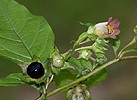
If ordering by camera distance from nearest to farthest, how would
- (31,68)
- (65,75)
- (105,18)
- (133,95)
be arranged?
Answer: (31,68) → (65,75) → (133,95) → (105,18)

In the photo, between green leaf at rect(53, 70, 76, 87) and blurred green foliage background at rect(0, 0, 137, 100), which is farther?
blurred green foliage background at rect(0, 0, 137, 100)

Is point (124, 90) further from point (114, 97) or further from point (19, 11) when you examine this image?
point (19, 11)

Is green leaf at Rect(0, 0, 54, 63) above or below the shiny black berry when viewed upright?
above

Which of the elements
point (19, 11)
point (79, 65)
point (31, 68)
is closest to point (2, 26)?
point (19, 11)

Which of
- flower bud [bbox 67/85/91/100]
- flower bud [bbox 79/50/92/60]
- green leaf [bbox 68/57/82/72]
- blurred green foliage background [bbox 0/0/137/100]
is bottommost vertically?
blurred green foliage background [bbox 0/0/137/100]

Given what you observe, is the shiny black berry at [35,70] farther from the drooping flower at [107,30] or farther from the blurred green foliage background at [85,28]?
the blurred green foliage background at [85,28]

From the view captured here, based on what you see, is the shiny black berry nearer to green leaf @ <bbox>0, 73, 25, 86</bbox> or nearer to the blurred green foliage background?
green leaf @ <bbox>0, 73, 25, 86</bbox>

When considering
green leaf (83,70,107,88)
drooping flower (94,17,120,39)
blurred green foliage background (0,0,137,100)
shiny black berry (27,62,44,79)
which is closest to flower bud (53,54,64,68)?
shiny black berry (27,62,44,79)
